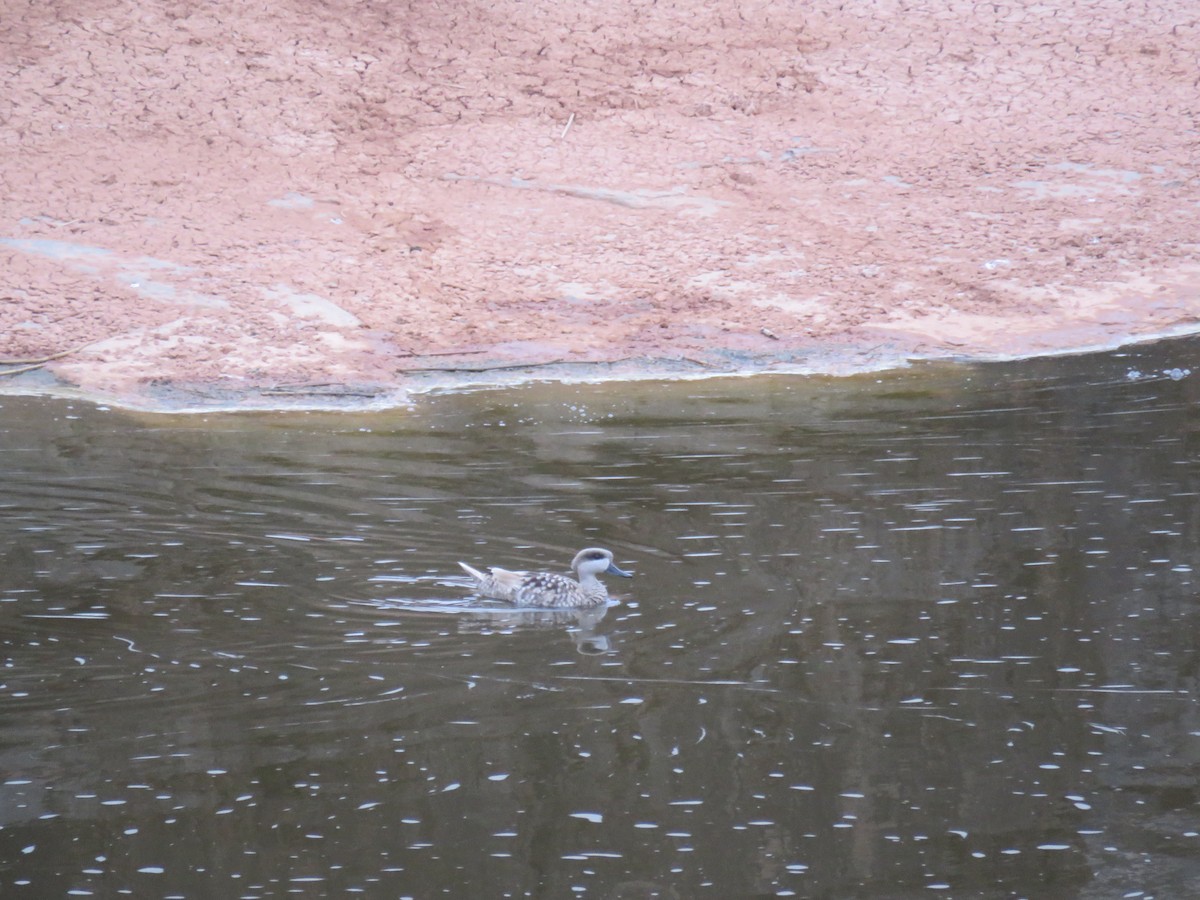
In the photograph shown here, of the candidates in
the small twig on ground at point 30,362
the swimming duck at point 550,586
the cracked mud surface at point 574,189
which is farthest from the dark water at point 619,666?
the cracked mud surface at point 574,189

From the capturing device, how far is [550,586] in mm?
7191

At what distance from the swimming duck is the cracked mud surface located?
4.97 metres

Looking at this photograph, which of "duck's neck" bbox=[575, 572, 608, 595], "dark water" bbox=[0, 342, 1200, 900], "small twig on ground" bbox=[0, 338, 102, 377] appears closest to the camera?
"dark water" bbox=[0, 342, 1200, 900]

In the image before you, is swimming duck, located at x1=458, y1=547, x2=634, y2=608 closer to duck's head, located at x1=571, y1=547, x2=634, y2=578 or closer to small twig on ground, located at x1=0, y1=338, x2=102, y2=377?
duck's head, located at x1=571, y1=547, x2=634, y2=578

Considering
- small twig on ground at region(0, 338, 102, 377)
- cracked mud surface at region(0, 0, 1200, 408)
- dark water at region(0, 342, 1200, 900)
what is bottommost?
dark water at region(0, 342, 1200, 900)

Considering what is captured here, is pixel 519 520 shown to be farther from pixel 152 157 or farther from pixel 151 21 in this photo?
pixel 151 21

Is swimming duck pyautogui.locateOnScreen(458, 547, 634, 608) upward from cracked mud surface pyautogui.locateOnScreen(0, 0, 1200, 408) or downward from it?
downward

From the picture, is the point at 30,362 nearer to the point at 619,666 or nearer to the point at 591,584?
the point at 591,584

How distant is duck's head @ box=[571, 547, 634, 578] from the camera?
7.34 m

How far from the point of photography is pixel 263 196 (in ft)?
50.1

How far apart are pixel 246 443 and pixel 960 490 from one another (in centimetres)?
479

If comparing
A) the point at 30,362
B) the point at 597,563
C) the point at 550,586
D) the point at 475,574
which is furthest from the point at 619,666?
the point at 30,362

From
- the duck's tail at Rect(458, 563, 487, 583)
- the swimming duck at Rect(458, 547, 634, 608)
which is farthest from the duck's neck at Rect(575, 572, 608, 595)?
the duck's tail at Rect(458, 563, 487, 583)

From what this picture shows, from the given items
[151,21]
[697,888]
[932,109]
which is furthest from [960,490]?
[151,21]
